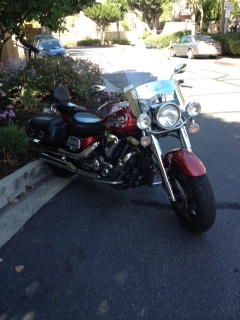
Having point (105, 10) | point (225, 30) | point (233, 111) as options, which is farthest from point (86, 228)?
point (105, 10)

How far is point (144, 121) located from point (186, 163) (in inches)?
21.4

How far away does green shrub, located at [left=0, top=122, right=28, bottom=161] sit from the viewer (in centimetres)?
458

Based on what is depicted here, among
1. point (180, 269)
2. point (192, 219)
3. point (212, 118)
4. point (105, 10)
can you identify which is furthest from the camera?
point (105, 10)

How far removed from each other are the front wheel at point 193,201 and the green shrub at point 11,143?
2380mm

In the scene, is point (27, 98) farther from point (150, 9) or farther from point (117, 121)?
point (150, 9)

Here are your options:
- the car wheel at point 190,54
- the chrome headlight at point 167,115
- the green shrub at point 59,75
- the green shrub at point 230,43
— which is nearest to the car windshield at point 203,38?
the car wheel at point 190,54

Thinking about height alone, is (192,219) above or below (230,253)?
above

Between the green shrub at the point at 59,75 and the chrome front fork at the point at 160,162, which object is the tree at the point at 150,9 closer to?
the green shrub at the point at 59,75

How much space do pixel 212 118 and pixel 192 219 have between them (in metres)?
4.96

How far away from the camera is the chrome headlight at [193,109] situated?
3238 mm

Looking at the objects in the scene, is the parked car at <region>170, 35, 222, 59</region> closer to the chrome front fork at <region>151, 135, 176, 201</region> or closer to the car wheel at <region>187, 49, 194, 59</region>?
the car wheel at <region>187, 49, 194, 59</region>

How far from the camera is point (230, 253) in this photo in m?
3.00

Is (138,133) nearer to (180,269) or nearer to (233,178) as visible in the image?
(180,269)

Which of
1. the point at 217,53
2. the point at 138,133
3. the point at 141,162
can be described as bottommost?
the point at 217,53
